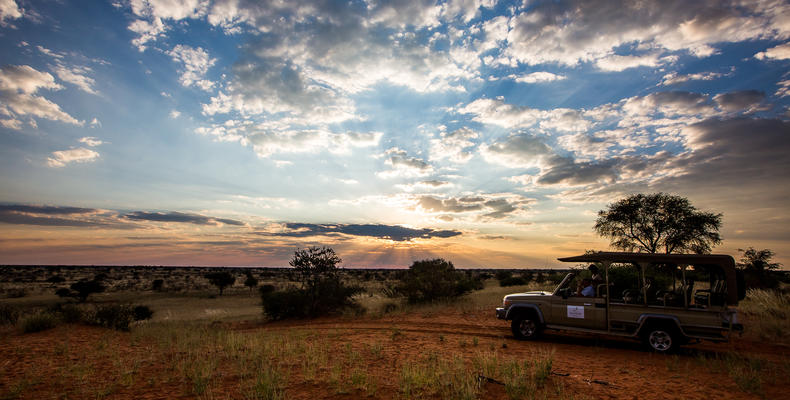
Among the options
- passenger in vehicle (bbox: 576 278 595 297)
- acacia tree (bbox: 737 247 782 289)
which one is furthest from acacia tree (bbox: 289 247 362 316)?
acacia tree (bbox: 737 247 782 289)

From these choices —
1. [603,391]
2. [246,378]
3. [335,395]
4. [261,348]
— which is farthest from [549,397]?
[261,348]

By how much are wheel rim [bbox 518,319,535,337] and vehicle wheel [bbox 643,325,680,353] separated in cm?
315

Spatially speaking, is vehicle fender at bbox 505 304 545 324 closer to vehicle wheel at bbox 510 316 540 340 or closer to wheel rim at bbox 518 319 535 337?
vehicle wheel at bbox 510 316 540 340

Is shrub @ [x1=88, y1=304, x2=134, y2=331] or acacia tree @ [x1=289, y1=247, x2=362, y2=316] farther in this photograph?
acacia tree @ [x1=289, y1=247, x2=362, y2=316]

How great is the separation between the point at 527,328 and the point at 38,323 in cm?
1766

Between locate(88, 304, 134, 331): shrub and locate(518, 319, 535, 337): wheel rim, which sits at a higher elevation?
locate(518, 319, 535, 337): wheel rim

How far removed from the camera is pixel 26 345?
10.9 metres

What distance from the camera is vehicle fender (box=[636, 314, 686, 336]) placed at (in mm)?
10137

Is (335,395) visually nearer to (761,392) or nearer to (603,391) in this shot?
(603,391)

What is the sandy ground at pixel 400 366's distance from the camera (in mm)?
7164

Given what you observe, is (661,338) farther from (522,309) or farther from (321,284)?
(321,284)

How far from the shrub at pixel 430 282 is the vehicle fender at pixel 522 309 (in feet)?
39.8

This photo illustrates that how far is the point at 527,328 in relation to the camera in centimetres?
1247

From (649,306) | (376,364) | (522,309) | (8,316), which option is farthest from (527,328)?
(8,316)
